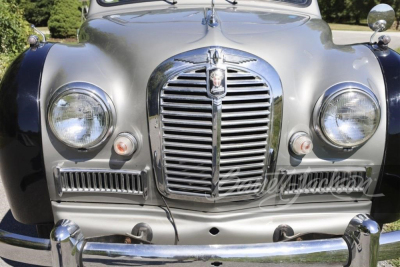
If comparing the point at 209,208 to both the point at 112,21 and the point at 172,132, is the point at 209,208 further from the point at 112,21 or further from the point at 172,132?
the point at 112,21

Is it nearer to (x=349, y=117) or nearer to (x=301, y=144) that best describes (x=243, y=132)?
(x=301, y=144)

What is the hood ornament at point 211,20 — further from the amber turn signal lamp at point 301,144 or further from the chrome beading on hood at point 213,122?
the amber turn signal lamp at point 301,144

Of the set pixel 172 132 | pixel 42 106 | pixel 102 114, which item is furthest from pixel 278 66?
pixel 42 106

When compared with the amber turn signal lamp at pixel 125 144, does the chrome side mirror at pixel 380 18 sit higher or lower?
→ higher

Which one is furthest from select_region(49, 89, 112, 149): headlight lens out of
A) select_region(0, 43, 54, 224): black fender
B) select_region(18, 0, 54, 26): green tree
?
select_region(18, 0, 54, 26): green tree

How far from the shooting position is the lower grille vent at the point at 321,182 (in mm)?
2100

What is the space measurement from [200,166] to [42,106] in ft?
2.71

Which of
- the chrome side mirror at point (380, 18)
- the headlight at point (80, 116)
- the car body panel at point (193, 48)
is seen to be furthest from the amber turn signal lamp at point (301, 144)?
the chrome side mirror at point (380, 18)

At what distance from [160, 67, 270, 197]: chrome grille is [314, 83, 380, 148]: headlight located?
0.93 ft

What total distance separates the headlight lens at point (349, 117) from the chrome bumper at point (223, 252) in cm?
41

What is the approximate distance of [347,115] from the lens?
200 cm

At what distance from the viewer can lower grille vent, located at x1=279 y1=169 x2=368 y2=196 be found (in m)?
2.10

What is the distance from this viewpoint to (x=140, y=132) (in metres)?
2.06

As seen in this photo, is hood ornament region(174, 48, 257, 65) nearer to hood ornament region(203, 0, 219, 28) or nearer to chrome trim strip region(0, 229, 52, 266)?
hood ornament region(203, 0, 219, 28)
